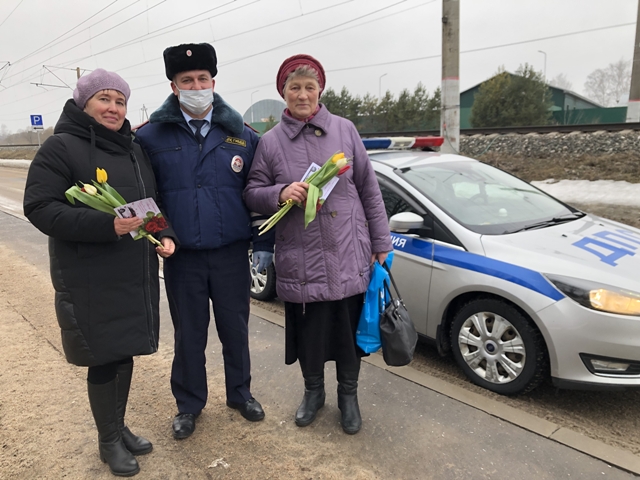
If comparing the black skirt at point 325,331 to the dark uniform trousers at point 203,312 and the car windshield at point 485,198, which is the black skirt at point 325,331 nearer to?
the dark uniform trousers at point 203,312

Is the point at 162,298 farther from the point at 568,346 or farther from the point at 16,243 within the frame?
the point at 16,243

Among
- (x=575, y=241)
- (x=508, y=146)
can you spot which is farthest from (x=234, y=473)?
(x=508, y=146)

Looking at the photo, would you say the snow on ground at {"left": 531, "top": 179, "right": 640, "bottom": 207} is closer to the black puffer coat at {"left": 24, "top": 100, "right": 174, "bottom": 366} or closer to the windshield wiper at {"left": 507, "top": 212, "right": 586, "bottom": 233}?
the windshield wiper at {"left": 507, "top": 212, "right": 586, "bottom": 233}

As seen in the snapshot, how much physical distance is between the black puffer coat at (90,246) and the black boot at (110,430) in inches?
8.1

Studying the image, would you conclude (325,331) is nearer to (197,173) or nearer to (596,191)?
(197,173)

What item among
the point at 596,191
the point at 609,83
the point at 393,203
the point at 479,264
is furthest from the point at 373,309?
the point at 609,83

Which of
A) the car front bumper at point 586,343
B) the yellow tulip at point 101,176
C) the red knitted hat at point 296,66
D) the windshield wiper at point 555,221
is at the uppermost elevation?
the red knitted hat at point 296,66

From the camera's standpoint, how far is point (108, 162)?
2113 mm

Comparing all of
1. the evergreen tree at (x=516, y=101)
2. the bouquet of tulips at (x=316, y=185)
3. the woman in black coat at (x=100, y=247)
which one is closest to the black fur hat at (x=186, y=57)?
the woman in black coat at (x=100, y=247)

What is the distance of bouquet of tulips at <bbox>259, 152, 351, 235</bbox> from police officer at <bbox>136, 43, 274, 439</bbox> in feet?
1.02

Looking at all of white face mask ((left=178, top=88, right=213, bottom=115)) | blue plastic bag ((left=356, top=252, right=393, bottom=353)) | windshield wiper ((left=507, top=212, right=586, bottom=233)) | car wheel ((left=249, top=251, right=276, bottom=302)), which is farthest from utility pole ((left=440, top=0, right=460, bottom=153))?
white face mask ((left=178, top=88, right=213, bottom=115))

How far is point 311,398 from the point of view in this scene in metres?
2.73

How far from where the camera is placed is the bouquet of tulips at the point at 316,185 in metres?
2.22

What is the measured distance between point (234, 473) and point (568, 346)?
75.5 inches
